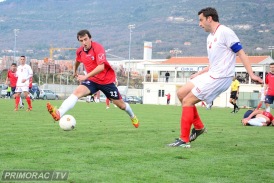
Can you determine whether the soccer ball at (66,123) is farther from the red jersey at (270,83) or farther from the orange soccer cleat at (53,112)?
the red jersey at (270,83)

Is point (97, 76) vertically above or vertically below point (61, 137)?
above

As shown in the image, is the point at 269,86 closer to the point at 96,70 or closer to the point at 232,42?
the point at 96,70

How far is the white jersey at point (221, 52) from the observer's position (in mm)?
9178

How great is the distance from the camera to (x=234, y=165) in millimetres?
7277

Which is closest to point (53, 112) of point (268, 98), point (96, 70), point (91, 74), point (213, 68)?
point (91, 74)

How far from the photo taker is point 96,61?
1196cm

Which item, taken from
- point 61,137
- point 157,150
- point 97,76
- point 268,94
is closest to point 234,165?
point 157,150

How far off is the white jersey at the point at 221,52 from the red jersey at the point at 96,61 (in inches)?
124

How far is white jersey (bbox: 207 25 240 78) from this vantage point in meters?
9.18

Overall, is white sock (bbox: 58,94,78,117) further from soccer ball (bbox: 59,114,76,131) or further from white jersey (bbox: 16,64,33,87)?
white jersey (bbox: 16,64,33,87)

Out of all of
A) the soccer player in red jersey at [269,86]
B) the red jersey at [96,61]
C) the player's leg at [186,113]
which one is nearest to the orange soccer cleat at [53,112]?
the red jersey at [96,61]

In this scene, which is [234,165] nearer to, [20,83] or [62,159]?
[62,159]

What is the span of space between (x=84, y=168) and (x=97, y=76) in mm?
5721

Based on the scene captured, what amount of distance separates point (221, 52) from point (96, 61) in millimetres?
3518
